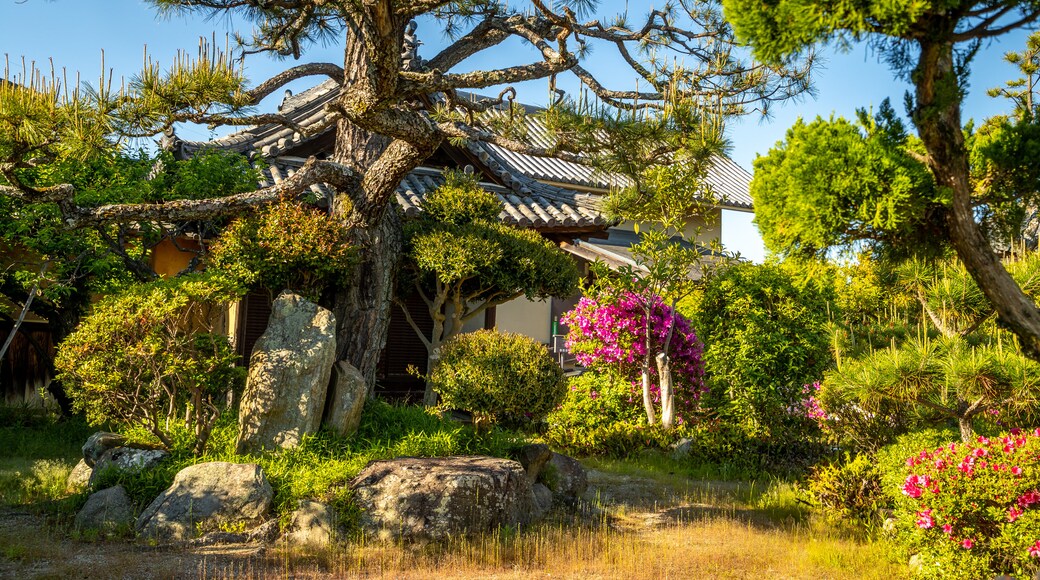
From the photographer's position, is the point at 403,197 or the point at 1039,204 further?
the point at 403,197

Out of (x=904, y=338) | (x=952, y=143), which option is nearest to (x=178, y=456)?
(x=952, y=143)

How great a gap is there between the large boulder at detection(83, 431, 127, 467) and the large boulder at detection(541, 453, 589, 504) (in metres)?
3.95

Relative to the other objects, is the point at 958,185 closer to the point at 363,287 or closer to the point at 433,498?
the point at 433,498

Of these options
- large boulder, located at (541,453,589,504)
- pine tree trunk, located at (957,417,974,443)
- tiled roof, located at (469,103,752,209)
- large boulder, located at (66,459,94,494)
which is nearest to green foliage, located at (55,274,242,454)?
large boulder, located at (66,459,94,494)

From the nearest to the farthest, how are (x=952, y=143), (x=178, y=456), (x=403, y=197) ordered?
1. (x=952, y=143)
2. (x=178, y=456)
3. (x=403, y=197)

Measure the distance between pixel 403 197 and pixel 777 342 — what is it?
558cm

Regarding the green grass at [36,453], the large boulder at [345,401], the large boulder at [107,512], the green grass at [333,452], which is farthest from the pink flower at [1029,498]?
the green grass at [36,453]

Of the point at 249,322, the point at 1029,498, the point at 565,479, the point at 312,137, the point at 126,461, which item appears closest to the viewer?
the point at 1029,498

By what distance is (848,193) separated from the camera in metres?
3.71

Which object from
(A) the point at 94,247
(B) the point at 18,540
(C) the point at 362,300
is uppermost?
(A) the point at 94,247

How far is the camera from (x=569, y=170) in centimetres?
1878

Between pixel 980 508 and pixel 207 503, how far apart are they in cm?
542

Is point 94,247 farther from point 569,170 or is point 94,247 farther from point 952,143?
point 569,170

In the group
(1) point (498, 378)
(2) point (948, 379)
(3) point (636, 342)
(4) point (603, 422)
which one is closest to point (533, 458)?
(1) point (498, 378)
